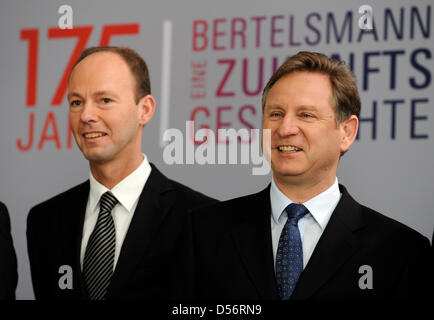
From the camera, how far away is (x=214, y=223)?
3287 millimetres

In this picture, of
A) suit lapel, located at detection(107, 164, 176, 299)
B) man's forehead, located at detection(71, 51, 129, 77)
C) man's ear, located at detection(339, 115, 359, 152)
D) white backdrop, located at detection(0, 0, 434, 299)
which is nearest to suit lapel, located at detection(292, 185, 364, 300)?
man's ear, located at detection(339, 115, 359, 152)

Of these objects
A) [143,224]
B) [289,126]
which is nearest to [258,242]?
[289,126]

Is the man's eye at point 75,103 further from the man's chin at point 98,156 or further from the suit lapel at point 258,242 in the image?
the suit lapel at point 258,242

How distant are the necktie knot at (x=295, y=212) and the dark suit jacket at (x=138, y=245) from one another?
56cm

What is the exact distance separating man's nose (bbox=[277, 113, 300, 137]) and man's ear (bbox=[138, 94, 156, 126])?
2.81 ft

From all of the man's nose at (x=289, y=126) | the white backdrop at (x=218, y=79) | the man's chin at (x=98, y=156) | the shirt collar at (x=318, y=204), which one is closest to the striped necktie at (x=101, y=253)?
the man's chin at (x=98, y=156)

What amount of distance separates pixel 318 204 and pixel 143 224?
0.93 meters

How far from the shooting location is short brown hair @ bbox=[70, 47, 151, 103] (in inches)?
143

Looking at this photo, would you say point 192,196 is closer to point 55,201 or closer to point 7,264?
point 55,201

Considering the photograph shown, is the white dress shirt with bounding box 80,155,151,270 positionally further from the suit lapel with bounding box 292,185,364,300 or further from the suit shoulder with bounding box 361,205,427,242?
the suit shoulder with bounding box 361,205,427,242

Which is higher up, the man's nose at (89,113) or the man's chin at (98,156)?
the man's nose at (89,113)

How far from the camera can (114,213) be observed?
11.5ft

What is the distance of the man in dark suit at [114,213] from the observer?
342 cm

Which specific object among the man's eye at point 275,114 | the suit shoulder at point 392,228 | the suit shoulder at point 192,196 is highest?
the man's eye at point 275,114
